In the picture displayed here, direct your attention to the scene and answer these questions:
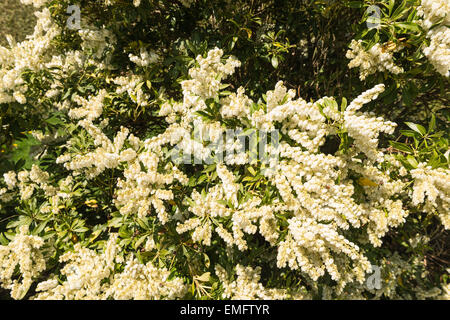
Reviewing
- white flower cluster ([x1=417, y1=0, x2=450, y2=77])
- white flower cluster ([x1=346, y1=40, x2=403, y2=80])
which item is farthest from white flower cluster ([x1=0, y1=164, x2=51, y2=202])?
white flower cluster ([x1=417, y1=0, x2=450, y2=77])

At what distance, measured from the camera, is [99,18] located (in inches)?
101

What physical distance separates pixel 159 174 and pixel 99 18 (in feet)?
5.48

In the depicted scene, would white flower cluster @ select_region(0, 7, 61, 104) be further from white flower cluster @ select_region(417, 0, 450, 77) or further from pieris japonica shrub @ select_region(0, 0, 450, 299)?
white flower cluster @ select_region(417, 0, 450, 77)

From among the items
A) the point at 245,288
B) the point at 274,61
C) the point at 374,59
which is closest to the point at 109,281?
the point at 245,288

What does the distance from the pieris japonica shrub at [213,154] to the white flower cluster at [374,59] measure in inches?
0.4

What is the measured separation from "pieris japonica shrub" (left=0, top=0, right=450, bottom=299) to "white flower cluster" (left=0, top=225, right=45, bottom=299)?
0.04 ft

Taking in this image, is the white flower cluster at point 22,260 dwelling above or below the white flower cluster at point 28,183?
below

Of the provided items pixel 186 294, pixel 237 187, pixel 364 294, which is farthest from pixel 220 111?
pixel 364 294

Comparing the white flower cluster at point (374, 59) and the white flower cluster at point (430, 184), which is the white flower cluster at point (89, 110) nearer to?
the white flower cluster at point (374, 59)

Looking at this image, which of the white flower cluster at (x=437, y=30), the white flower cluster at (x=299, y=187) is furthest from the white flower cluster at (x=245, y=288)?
the white flower cluster at (x=437, y=30)

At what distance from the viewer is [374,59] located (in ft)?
6.91

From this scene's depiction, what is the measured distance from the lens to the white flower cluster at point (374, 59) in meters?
2.02

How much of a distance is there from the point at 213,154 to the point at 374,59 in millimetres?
1362

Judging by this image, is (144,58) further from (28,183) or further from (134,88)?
(28,183)
